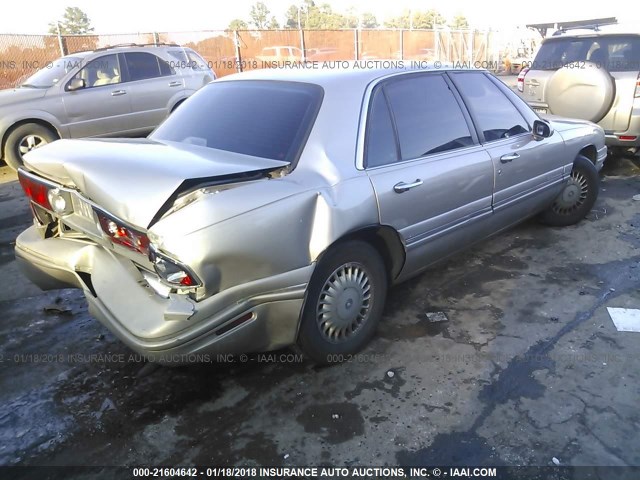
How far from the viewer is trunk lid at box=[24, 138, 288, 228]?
2176mm

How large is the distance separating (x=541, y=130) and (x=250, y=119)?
2.48 m

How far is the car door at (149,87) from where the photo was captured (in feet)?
27.9

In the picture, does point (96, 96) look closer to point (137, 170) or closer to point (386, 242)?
point (137, 170)

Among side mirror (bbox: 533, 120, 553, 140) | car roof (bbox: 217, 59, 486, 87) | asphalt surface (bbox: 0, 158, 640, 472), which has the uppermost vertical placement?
car roof (bbox: 217, 59, 486, 87)

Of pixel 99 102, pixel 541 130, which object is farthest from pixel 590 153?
pixel 99 102

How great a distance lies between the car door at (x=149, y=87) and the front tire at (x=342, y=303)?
689cm

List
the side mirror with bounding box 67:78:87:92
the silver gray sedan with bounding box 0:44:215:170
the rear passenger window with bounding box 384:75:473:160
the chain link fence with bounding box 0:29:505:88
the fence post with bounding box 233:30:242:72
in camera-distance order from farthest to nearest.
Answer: the fence post with bounding box 233:30:242:72 → the chain link fence with bounding box 0:29:505:88 → the side mirror with bounding box 67:78:87:92 → the silver gray sedan with bounding box 0:44:215:170 → the rear passenger window with bounding box 384:75:473:160

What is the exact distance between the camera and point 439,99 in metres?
3.41

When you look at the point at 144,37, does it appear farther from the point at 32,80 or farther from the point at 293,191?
the point at 293,191

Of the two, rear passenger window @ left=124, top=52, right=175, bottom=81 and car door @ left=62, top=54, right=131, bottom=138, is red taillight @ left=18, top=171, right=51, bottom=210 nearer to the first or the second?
car door @ left=62, top=54, right=131, bottom=138

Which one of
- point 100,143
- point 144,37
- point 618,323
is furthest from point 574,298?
point 144,37

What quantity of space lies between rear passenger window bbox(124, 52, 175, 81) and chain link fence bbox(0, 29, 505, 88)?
2299 millimetres

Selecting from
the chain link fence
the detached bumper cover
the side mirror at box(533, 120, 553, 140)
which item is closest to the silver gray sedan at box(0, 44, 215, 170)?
the chain link fence

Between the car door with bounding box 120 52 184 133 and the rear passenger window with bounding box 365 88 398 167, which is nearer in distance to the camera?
the rear passenger window with bounding box 365 88 398 167
